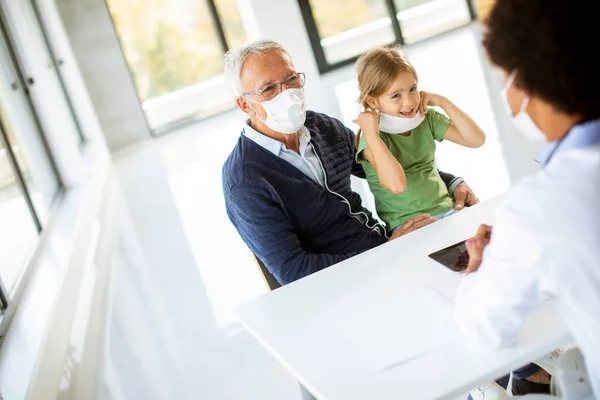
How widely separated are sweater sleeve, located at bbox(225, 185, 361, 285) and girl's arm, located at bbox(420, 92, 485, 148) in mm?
616

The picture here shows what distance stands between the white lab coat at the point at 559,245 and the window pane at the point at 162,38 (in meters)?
9.06

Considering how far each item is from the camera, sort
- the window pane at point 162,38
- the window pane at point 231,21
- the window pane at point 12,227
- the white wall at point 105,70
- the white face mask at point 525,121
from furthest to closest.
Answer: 1. the window pane at point 231,21
2. the window pane at point 162,38
3. the white wall at point 105,70
4. the window pane at point 12,227
5. the white face mask at point 525,121

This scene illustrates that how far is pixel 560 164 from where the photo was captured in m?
1.01

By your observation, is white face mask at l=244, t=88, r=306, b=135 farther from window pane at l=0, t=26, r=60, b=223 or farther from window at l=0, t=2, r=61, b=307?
window pane at l=0, t=26, r=60, b=223

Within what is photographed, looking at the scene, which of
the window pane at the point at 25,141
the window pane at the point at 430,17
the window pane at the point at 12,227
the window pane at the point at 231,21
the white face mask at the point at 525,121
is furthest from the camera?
the window pane at the point at 430,17

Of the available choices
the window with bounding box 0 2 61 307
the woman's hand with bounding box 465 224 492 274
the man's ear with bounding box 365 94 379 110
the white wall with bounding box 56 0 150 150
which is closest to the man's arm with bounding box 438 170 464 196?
the man's ear with bounding box 365 94 379 110

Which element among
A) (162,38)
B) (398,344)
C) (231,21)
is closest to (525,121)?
(398,344)

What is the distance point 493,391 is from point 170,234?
3381 mm

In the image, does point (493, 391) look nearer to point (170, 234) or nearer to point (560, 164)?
point (560, 164)

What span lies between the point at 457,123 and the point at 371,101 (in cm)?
29

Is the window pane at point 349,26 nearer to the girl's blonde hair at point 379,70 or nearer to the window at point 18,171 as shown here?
the window at point 18,171

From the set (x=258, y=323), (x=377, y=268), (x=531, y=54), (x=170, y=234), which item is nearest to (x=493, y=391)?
(x=377, y=268)

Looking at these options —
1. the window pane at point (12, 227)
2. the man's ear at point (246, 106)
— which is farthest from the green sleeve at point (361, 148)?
the window pane at point (12, 227)

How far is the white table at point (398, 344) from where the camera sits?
1162mm
